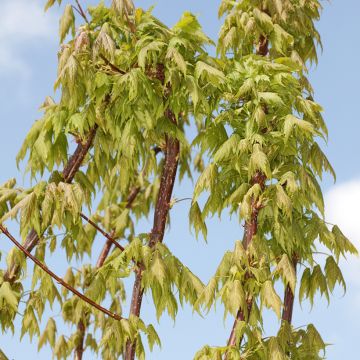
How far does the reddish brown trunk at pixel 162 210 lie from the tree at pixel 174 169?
0.01m

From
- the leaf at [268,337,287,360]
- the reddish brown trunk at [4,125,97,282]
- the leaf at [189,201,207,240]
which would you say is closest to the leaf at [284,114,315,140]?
the leaf at [189,201,207,240]

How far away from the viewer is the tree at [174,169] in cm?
709

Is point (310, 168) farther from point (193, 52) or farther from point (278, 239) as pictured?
point (193, 52)

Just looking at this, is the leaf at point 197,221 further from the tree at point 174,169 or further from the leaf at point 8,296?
the leaf at point 8,296

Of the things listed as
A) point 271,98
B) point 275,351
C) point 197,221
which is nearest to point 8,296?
point 197,221

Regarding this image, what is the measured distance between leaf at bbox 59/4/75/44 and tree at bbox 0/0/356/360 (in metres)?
0.01

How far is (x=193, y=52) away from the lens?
7914 mm

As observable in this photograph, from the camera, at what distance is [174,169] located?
7.93 metres

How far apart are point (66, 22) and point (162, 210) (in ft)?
7.05

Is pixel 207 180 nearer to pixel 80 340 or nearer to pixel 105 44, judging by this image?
pixel 105 44

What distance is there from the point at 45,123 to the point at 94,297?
6.18 feet

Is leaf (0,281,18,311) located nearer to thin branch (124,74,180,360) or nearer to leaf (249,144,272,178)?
thin branch (124,74,180,360)

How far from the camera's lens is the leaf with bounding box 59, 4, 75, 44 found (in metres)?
7.18

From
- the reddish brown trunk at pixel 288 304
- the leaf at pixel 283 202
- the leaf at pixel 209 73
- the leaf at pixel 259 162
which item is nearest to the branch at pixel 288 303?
the reddish brown trunk at pixel 288 304
